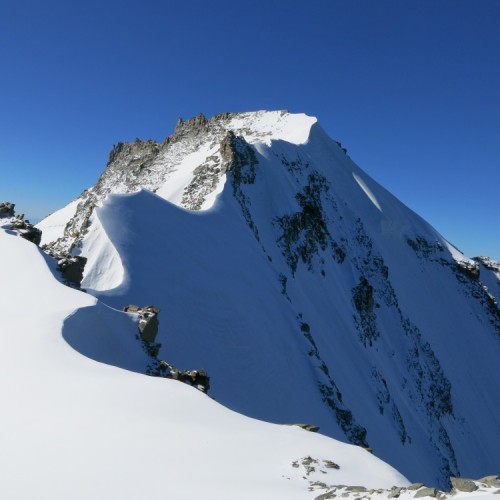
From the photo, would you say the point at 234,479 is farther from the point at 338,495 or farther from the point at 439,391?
the point at 439,391

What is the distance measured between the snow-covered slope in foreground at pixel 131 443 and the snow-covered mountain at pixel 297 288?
Answer: 2.20 meters

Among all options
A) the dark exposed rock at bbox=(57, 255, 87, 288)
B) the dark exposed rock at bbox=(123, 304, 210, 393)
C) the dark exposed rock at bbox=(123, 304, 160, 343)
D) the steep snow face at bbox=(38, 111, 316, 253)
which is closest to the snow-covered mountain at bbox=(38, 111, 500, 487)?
the steep snow face at bbox=(38, 111, 316, 253)

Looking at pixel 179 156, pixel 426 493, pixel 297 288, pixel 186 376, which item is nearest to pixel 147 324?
pixel 186 376

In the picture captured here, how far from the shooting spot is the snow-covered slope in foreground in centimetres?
654

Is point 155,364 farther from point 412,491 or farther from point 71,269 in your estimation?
point 412,491

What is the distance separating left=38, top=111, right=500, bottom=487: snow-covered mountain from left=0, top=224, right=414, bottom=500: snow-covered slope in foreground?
2199 mm

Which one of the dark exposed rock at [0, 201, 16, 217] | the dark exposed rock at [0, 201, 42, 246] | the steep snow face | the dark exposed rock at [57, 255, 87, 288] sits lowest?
the dark exposed rock at [57, 255, 87, 288]

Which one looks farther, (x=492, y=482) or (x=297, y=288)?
(x=297, y=288)

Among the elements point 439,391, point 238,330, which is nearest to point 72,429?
point 238,330

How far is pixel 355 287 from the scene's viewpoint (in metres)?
49.6

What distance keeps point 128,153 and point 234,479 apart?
68.8 m

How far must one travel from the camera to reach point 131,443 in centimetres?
753

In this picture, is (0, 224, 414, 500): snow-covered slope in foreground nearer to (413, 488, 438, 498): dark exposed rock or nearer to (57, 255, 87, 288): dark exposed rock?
(413, 488, 438, 498): dark exposed rock

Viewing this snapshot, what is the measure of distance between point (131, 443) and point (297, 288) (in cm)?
3015
